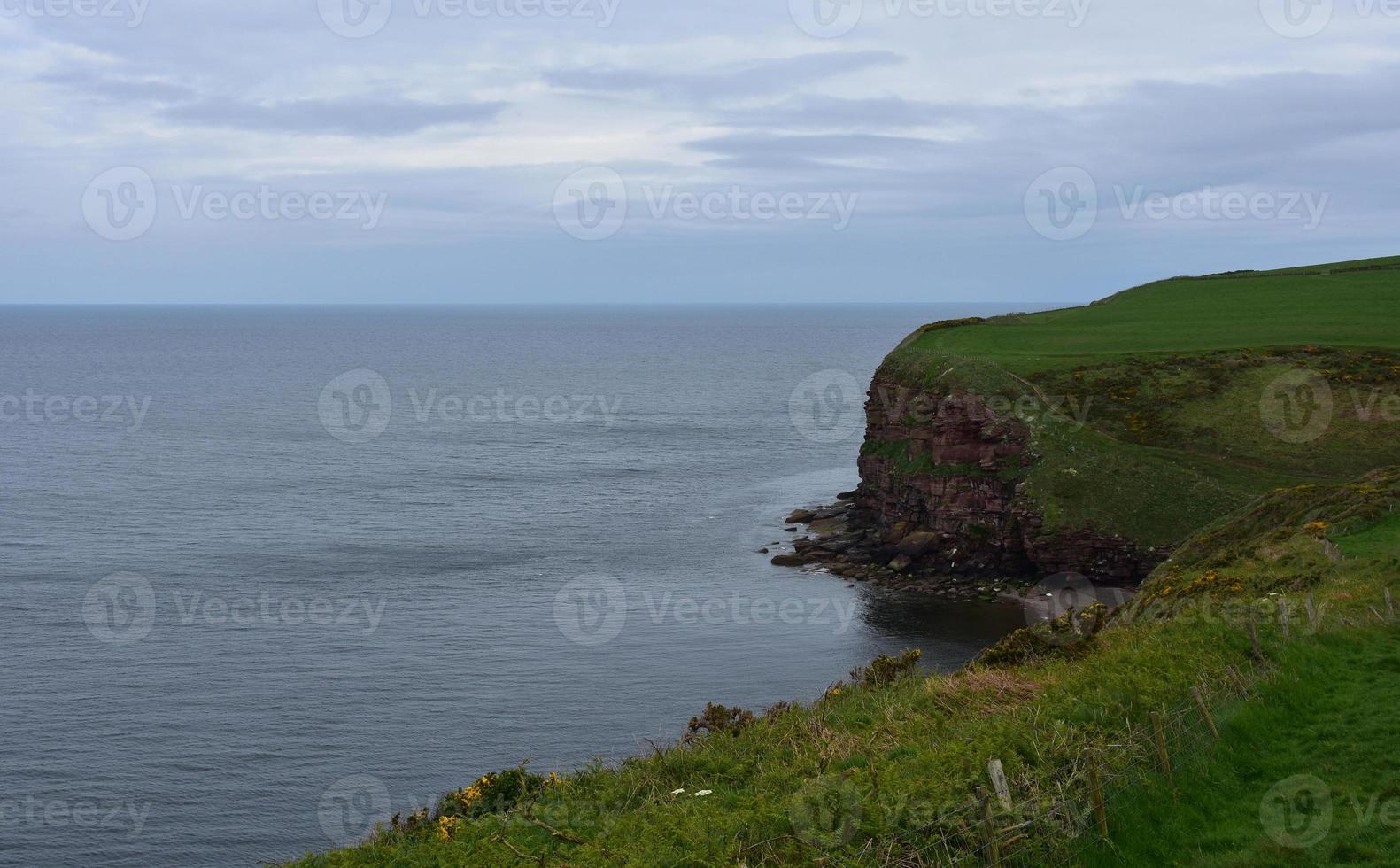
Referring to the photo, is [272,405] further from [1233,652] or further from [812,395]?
[1233,652]

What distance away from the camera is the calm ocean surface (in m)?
41.1

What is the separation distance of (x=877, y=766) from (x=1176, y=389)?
216 ft

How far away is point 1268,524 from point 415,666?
1502 inches

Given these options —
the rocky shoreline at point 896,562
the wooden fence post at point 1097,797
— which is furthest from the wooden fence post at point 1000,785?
the rocky shoreline at point 896,562

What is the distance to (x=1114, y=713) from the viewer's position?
18656 millimetres

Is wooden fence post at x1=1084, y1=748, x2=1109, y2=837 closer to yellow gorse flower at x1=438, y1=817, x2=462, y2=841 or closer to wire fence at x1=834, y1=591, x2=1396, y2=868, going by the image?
wire fence at x1=834, y1=591, x2=1396, y2=868

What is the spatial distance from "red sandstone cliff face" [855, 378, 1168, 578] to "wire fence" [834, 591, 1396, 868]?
47.4m

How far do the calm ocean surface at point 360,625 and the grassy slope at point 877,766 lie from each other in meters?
20.0

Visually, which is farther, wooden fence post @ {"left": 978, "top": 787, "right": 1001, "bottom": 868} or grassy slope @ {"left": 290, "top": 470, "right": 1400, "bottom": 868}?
grassy slope @ {"left": 290, "top": 470, "right": 1400, "bottom": 868}

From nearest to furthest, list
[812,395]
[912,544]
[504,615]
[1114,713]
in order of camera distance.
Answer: [1114,713], [504,615], [912,544], [812,395]

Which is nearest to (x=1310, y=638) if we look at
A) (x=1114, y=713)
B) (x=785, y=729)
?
(x=1114, y=713)

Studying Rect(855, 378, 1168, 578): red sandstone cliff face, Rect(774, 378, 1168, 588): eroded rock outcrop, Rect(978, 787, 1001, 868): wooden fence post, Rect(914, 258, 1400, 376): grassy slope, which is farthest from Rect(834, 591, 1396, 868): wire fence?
Rect(914, 258, 1400, 376): grassy slope

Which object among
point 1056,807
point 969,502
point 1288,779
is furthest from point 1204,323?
point 1056,807

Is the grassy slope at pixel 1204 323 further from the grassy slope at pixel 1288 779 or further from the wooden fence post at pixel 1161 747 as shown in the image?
the wooden fence post at pixel 1161 747
